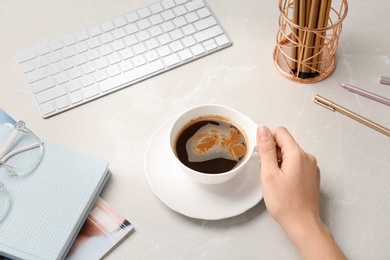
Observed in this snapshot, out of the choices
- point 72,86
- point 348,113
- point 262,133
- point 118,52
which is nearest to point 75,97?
point 72,86

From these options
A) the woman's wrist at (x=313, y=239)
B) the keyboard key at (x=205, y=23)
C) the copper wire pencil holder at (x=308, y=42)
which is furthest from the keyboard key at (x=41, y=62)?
the woman's wrist at (x=313, y=239)

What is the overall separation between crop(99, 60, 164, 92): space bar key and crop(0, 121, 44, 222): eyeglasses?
182 mm

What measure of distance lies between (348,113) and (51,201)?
56 centimetres

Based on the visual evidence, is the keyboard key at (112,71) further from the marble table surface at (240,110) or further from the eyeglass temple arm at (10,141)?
the eyeglass temple arm at (10,141)

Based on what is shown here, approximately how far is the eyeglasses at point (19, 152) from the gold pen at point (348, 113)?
53cm

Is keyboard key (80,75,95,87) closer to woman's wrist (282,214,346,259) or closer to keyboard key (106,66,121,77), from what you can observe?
keyboard key (106,66,121,77)

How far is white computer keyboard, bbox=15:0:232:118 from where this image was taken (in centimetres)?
102

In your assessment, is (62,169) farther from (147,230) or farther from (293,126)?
(293,126)

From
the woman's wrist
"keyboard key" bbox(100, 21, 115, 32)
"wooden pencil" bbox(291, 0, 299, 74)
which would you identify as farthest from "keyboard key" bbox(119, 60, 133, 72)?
the woman's wrist

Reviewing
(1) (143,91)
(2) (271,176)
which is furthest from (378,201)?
(1) (143,91)

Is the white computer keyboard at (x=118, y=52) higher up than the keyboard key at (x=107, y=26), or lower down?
lower down

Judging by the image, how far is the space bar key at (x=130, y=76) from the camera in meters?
1.02

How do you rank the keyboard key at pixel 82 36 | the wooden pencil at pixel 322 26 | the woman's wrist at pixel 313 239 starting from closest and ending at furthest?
the woman's wrist at pixel 313 239 → the wooden pencil at pixel 322 26 → the keyboard key at pixel 82 36

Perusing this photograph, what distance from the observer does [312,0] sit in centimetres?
87
